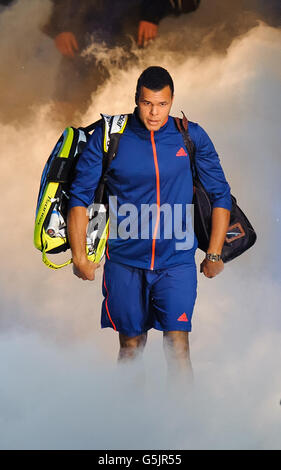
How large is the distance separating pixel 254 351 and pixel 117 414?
3.28 ft

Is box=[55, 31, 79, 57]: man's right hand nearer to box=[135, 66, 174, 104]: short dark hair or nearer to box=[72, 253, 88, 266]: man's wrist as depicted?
box=[135, 66, 174, 104]: short dark hair

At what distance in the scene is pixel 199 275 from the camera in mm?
4547

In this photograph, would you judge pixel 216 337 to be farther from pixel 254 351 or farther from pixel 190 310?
pixel 190 310

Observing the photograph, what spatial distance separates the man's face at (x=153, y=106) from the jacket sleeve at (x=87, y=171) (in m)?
0.23

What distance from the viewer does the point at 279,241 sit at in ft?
14.9

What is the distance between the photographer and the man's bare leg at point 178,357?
11.1ft

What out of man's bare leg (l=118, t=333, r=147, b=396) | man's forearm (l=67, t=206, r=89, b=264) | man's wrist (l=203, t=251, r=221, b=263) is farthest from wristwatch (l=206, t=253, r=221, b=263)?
man's forearm (l=67, t=206, r=89, b=264)

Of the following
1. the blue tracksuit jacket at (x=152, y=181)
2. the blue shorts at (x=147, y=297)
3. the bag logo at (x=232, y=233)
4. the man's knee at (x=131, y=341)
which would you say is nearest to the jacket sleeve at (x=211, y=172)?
the blue tracksuit jacket at (x=152, y=181)

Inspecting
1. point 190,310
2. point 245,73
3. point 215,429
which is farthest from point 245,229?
point 245,73

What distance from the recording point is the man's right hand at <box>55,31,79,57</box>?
450 centimetres

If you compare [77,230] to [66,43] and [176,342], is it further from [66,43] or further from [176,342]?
[66,43]

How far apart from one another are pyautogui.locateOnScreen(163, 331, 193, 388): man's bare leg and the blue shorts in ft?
0.14

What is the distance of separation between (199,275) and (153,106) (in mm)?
1653

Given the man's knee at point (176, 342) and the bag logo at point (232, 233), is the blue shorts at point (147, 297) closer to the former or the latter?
the man's knee at point (176, 342)
